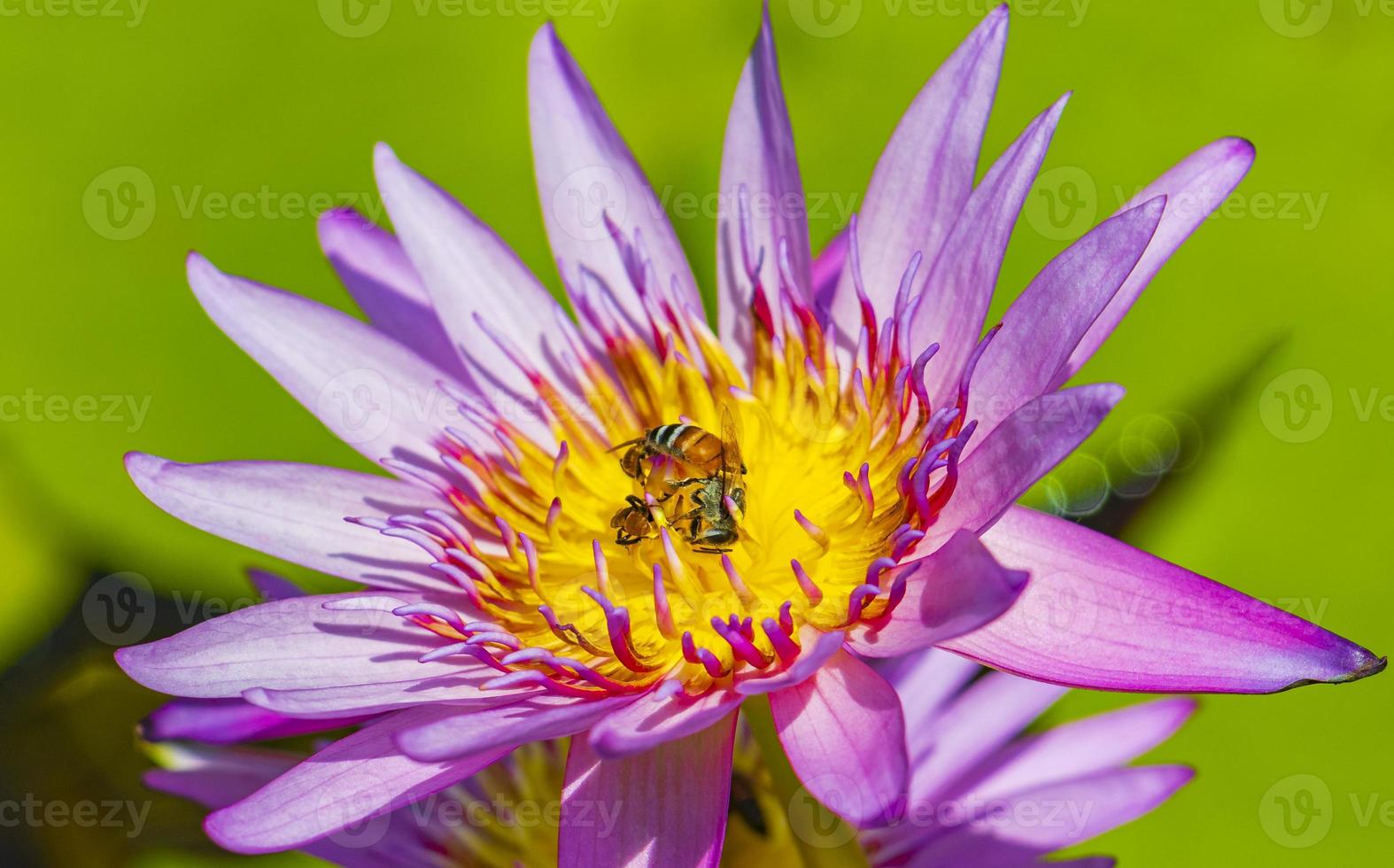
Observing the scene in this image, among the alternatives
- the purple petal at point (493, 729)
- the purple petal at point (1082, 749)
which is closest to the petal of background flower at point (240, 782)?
the purple petal at point (493, 729)

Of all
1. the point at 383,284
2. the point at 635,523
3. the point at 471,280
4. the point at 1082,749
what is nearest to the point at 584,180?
the point at 471,280

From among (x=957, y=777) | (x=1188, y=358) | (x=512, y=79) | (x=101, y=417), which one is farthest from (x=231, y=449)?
(x=1188, y=358)

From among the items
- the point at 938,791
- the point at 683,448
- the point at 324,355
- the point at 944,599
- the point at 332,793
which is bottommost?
the point at 938,791

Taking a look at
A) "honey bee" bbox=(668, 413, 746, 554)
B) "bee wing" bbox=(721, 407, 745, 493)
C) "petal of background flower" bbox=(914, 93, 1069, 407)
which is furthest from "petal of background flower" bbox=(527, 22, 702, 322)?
"petal of background flower" bbox=(914, 93, 1069, 407)

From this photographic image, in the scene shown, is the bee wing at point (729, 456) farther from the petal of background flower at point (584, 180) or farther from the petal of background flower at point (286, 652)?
the petal of background flower at point (286, 652)

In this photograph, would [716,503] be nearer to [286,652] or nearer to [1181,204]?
[286,652]

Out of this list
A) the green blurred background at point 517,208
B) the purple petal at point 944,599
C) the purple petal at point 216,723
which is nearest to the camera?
the purple petal at point 944,599
